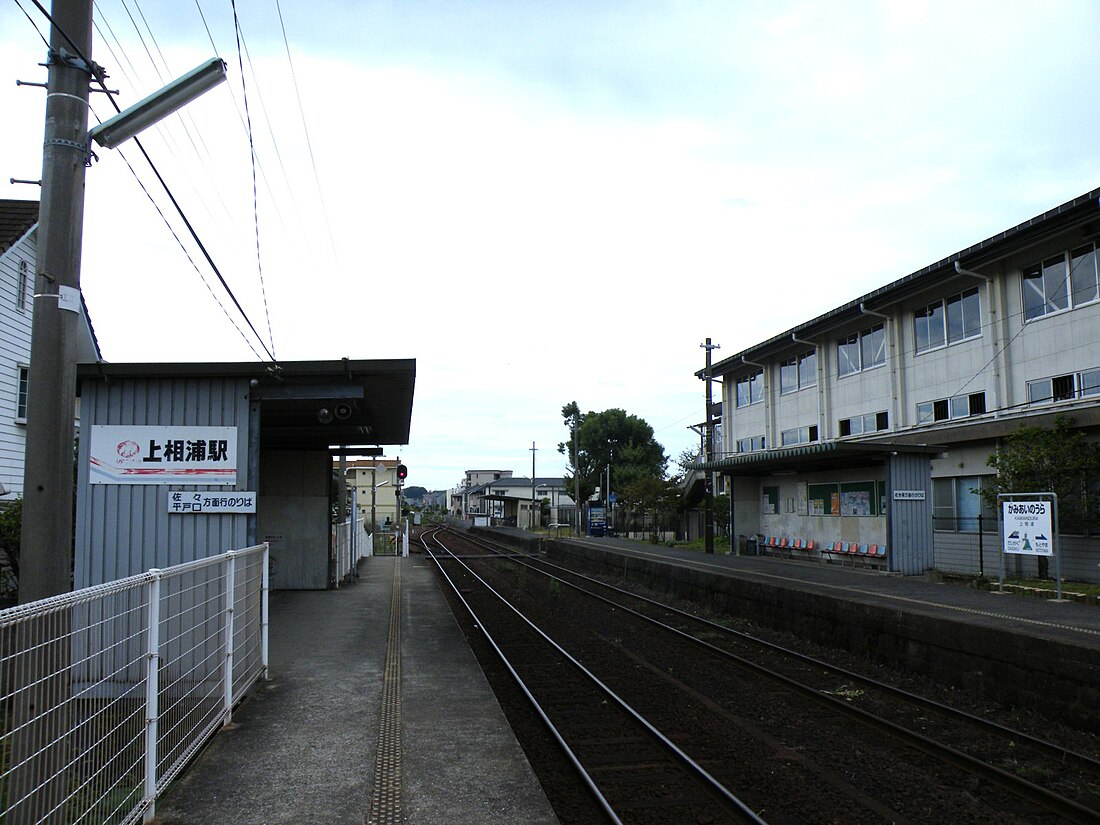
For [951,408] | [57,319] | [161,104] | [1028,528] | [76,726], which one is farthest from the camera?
[951,408]

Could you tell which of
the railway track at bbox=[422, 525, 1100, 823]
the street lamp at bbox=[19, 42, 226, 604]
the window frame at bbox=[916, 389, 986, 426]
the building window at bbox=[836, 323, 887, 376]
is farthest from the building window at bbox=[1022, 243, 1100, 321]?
the street lamp at bbox=[19, 42, 226, 604]

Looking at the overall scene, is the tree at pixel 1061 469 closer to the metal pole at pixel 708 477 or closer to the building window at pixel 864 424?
the building window at pixel 864 424

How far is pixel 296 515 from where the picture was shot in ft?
57.1

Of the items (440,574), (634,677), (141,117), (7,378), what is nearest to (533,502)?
(440,574)

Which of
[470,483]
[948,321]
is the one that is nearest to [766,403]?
[948,321]

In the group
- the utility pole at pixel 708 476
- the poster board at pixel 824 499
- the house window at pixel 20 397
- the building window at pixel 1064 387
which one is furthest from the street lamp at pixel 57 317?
the utility pole at pixel 708 476

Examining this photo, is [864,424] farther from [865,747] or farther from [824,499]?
[865,747]

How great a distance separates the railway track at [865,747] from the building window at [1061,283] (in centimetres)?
1167

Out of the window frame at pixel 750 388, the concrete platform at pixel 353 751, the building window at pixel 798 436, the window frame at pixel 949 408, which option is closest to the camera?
the concrete platform at pixel 353 751

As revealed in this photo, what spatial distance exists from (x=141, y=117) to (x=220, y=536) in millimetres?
5184

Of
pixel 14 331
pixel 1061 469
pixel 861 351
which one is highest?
pixel 861 351

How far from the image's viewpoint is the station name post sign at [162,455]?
897cm

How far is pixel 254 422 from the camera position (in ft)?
30.9

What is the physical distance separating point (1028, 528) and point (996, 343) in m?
8.74
